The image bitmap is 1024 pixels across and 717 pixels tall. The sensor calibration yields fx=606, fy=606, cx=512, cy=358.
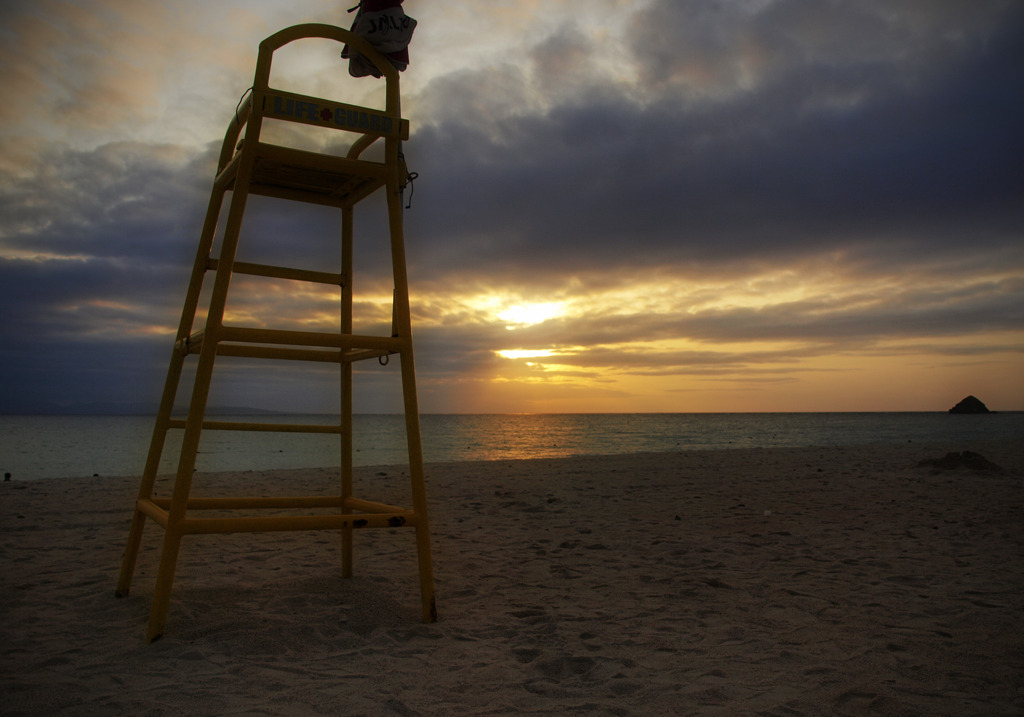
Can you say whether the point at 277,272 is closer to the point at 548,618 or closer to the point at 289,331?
the point at 289,331

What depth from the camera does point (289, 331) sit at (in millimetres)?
3055

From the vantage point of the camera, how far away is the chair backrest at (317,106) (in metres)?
3.15

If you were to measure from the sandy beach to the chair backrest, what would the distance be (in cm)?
263

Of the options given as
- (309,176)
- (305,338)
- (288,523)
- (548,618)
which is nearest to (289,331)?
(305,338)

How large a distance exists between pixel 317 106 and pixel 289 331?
1235 mm

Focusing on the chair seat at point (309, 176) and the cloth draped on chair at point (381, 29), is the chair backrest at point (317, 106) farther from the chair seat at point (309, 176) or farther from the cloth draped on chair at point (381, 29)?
the chair seat at point (309, 176)

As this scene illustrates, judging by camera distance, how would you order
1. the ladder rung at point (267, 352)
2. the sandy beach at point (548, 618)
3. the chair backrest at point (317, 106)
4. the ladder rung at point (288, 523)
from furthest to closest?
the ladder rung at point (267, 352) < the chair backrest at point (317, 106) < the ladder rung at point (288, 523) < the sandy beach at point (548, 618)

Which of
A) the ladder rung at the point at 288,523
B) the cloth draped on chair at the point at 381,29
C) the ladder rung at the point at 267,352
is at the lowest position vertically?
the ladder rung at the point at 288,523

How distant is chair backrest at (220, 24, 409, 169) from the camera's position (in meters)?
3.15

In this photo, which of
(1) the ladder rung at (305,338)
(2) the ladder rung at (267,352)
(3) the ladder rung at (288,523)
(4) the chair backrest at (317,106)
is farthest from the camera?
(2) the ladder rung at (267,352)

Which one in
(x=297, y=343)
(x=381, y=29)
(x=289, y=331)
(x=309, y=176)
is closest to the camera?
(x=289, y=331)

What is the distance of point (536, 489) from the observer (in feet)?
31.0

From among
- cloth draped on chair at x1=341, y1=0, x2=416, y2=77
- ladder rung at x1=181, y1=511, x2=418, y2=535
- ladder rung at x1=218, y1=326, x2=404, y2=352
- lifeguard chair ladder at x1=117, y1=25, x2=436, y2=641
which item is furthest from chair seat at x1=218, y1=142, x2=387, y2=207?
ladder rung at x1=181, y1=511, x2=418, y2=535

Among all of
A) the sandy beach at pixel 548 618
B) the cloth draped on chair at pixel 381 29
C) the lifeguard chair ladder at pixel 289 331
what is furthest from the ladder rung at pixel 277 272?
the sandy beach at pixel 548 618
